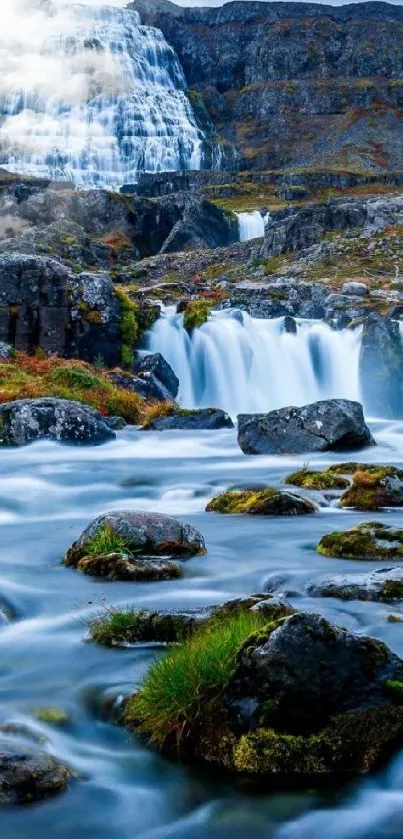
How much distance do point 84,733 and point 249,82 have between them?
190 meters

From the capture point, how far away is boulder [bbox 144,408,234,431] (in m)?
23.7

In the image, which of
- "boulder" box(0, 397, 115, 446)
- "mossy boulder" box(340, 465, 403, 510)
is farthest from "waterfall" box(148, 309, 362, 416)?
"mossy boulder" box(340, 465, 403, 510)

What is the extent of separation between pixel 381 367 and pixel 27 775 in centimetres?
2957

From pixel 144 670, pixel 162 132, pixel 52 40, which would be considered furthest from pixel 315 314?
pixel 52 40

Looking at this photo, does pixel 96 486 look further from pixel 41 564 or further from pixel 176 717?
pixel 176 717

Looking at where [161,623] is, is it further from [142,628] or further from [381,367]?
[381,367]

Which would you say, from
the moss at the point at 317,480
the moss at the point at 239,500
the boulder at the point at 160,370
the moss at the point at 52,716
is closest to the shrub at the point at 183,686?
the moss at the point at 52,716

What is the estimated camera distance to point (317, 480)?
15.9m

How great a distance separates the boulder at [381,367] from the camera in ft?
105

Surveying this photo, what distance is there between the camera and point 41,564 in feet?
36.3

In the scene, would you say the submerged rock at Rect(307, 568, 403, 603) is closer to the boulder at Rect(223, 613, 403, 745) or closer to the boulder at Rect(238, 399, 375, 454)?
the boulder at Rect(223, 613, 403, 745)

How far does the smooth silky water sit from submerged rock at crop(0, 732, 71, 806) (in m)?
0.08

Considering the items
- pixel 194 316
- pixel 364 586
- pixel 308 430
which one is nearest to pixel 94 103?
pixel 194 316

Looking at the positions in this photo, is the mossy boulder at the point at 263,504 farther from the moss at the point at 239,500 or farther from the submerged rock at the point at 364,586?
the submerged rock at the point at 364,586
